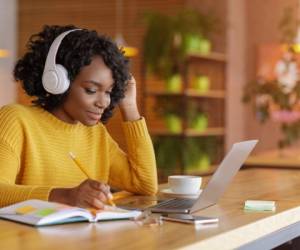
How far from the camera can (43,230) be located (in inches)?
55.0

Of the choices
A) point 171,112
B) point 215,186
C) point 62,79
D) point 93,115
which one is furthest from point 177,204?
point 171,112

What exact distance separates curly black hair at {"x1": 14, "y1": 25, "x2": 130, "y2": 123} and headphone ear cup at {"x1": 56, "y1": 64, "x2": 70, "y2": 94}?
0.05ft

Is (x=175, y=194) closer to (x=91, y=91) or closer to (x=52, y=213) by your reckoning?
(x=91, y=91)

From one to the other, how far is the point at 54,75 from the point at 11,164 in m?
0.28

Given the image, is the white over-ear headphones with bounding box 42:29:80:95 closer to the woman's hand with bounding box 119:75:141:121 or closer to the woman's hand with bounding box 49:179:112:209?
the woman's hand with bounding box 119:75:141:121

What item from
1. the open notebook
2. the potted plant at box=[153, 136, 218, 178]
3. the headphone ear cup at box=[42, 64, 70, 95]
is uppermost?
the headphone ear cup at box=[42, 64, 70, 95]

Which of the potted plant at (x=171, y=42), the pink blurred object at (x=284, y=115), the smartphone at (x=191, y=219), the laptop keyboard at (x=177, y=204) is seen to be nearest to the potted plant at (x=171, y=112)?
the potted plant at (x=171, y=42)

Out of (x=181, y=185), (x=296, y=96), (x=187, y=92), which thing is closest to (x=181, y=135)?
(x=187, y=92)

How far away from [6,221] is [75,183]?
1.88 feet

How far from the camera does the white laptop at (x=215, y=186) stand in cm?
168

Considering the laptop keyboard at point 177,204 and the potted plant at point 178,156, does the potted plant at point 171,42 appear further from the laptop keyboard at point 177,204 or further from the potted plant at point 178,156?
the laptop keyboard at point 177,204

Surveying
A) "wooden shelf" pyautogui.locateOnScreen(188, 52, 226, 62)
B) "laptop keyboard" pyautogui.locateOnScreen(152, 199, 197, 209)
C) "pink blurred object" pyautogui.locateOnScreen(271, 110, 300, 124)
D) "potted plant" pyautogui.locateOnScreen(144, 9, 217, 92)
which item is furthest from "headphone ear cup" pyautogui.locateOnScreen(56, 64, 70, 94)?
"wooden shelf" pyautogui.locateOnScreen(188, 52, 226, 62)

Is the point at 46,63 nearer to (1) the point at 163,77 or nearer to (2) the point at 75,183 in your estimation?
(2) the point at 75,183

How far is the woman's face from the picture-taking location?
1.97 metres
